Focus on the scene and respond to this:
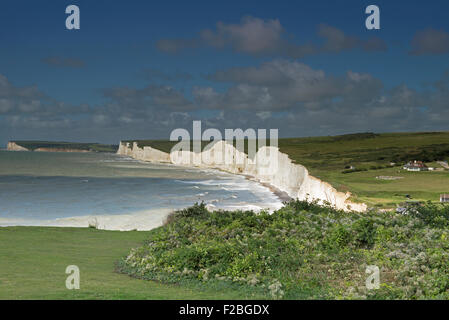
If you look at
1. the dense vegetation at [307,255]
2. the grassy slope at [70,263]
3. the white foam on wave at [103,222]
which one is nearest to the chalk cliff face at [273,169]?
the dense vegetation at [307,255]

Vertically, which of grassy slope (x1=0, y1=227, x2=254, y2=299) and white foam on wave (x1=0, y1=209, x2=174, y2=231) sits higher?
grassy slope (x1=0, y1=227, x2=254, y2=299)

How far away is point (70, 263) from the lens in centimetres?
1619

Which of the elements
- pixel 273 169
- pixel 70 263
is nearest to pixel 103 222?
pixel 70 263

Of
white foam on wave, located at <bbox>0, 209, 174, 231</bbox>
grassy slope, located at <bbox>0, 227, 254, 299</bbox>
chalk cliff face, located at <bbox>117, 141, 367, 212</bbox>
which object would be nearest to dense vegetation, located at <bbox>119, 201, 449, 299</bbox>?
grassy slope, located at <bbox>0, 227, 254, 299</bbox>

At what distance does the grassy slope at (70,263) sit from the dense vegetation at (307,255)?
3.56 ft

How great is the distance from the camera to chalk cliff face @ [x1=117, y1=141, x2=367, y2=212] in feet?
137

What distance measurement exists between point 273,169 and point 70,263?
255ft

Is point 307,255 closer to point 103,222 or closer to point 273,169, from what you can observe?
point 103,222

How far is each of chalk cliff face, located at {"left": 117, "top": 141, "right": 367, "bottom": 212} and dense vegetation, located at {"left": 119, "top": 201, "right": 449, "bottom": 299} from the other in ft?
18.8

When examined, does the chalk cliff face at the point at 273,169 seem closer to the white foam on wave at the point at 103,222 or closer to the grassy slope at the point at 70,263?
the grassy slope at the point at 70,263

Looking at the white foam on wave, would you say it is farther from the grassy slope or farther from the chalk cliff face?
the chalk cliff face

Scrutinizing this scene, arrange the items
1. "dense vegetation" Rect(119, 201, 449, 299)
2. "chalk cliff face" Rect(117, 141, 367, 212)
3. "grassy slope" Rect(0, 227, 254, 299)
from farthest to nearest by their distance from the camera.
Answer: "chalk cliff face" Rect(117, 141, 367, 212) < "dense vegetation" Rect(119, 201, 449, 299) < "grassy slope" Rect(0, 227, 254, 299)
